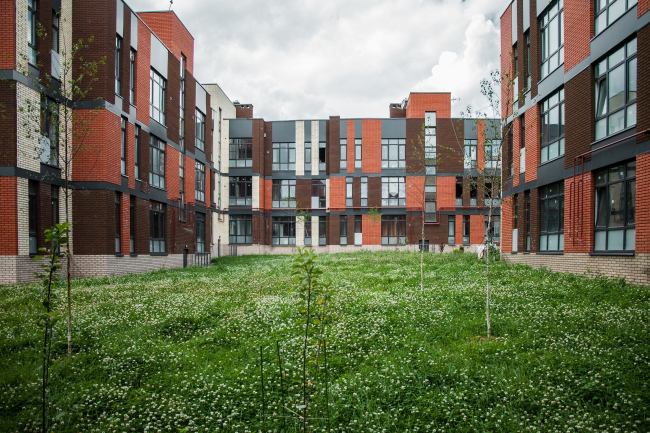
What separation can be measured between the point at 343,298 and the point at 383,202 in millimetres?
33113

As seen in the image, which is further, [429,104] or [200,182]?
[429,104]

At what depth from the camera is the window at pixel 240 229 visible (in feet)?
150

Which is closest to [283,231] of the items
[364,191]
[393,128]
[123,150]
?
[364,191]

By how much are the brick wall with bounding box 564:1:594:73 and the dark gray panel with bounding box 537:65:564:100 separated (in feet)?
1.71

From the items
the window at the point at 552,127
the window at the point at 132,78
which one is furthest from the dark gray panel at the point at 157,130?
the window at the point at 552,127

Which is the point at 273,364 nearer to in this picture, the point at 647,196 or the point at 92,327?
the point at 92,327

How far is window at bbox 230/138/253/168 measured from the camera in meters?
46.3

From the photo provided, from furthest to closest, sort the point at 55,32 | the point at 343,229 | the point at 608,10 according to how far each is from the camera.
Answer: the point at 343,229, the point at 55,32, the point at 608,10

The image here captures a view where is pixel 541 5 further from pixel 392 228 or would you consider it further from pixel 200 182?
pixel 392 228

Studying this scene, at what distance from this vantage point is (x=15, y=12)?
15.8 m

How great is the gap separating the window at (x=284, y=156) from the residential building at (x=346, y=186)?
11 cm

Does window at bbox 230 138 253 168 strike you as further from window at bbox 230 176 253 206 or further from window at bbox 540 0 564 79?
window at bbox 540 0 564 79

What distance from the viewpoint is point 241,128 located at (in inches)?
1826

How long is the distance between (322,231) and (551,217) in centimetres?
3057
